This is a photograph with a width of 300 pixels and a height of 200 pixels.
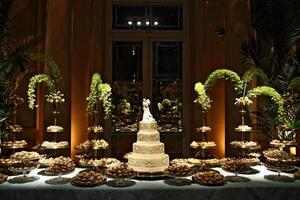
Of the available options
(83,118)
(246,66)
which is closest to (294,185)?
(246,66)

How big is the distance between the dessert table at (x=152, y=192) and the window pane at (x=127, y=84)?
2.96m

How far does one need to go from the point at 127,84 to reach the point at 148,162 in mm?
2869

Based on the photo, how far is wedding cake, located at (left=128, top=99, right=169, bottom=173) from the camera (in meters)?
3.40

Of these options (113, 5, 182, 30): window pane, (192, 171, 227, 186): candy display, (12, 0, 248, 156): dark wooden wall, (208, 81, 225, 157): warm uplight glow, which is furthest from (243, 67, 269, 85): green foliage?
(113, 5, 182, 30): window pane

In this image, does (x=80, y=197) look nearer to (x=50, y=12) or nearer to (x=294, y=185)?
(x=294, y=185)

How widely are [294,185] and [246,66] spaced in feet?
8.25

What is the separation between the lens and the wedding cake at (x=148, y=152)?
340 cm

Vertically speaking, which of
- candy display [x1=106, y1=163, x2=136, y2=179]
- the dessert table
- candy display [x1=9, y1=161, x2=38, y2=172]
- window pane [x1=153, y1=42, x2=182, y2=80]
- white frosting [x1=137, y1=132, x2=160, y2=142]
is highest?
window pane [x1=153, y1=42, x2=182, y2=80]

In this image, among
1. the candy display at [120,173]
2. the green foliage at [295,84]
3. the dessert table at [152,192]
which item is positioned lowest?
the dessert table at [152,192]

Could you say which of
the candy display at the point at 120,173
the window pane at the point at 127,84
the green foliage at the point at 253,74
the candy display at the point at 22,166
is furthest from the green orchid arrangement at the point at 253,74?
the candy display at the point at 22,166

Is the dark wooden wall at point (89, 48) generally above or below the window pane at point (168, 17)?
below

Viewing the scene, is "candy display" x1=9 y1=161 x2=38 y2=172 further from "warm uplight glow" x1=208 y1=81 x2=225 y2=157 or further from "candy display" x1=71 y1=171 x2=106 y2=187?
"warm uplight glow" x1=208 y1=81 x2=225 y2=157

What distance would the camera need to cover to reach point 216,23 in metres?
5.41

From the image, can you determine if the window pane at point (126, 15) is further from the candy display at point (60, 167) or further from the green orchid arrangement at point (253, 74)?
the candy display at point (60, 167)
